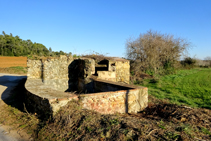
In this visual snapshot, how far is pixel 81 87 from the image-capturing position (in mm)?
8109

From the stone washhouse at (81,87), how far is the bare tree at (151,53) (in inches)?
269

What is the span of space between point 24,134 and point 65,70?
508 centimetres

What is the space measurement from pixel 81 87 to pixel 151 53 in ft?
36.3

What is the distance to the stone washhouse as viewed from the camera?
4.39m

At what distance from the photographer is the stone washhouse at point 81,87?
4393 millimetres

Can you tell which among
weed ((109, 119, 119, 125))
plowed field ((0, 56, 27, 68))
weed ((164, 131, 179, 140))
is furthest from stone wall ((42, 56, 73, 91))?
plowed field ((0, 56, 27, 68))

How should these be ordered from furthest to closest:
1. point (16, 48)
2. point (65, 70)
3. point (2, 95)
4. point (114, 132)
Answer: point (16, 48) → point (65, 70) → point (2, 95) → point (114, 132)

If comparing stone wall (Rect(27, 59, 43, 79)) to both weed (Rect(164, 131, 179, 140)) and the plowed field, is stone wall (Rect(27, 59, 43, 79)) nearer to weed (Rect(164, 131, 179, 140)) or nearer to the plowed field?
weed (Rect(164, 131, 179, 140))

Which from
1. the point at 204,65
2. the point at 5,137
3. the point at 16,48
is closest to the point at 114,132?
the point at 5,137

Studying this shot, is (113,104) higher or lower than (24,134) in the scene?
higher

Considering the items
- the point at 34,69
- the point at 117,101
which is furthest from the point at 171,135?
the point at 34,69

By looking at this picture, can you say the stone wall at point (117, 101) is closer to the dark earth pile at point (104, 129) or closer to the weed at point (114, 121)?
the dark earth pile at point (104, 129)

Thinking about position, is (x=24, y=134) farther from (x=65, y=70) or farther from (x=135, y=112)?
(x=65, y=70)

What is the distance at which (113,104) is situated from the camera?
16.3ft
